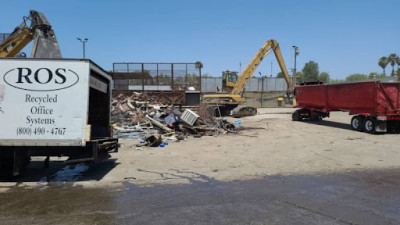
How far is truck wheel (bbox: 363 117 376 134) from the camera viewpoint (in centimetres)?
1549

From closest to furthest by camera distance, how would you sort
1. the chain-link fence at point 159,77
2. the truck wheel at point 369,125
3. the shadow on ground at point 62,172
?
the shadow on ground at point 62,172 < the truck wheel at point 369,125 < the chain-link fence at point 159,77

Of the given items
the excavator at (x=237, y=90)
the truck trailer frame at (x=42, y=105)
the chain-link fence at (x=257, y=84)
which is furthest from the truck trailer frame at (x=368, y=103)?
the chain-link fence at (x=257, y=84)

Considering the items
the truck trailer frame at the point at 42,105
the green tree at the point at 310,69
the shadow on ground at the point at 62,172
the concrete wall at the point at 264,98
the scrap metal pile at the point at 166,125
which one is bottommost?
the shadow on ground at the point at 62,172

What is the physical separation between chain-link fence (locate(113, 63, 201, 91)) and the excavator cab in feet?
24.4

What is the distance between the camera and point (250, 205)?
532 cm

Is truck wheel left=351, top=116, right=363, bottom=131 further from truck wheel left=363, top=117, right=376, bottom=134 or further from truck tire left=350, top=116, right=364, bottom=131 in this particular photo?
truck wheel left=363, top=117, right=376, bottom=134

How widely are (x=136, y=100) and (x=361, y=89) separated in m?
14.9

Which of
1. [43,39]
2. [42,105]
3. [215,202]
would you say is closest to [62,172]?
[42,105]

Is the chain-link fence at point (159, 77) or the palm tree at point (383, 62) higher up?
the palm tree at point (383, 62)

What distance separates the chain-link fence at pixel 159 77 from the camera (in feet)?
83.2

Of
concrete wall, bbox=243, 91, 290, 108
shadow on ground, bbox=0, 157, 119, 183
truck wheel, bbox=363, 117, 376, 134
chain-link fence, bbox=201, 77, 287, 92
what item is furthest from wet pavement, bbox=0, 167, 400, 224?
chain-link fence, bbox=201, 77, 287, 92

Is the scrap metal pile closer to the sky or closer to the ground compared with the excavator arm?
closer to the ground

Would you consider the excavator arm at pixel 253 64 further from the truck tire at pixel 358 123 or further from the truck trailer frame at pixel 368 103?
the truck tire at pixel 358 123

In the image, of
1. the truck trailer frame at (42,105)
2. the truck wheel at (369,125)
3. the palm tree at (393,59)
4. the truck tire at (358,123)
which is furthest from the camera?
the palm tree at (393,59)
